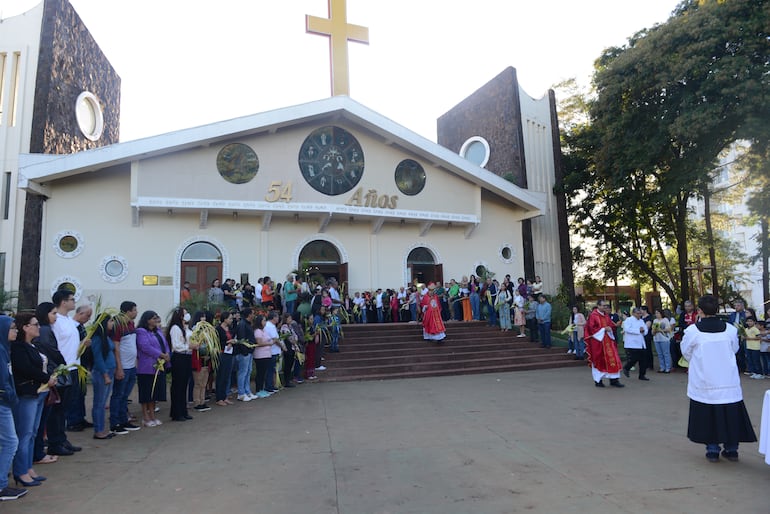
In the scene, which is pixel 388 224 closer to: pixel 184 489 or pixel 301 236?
pixel 301 236

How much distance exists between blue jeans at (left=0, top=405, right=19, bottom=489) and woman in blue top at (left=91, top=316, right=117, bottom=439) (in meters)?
2.08

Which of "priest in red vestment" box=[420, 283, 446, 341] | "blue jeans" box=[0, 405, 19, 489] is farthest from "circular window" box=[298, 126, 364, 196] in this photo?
"blue jeans" box=[0, 405, 19, 489]

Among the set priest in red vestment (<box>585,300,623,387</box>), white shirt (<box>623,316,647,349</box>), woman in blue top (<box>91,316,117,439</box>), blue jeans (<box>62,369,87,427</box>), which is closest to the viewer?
woman in blue top (<box>91,316,117,439</box>)

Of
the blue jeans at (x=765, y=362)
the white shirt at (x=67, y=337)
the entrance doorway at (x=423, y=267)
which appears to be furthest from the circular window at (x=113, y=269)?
the blue jeans at (x=765, y=362)

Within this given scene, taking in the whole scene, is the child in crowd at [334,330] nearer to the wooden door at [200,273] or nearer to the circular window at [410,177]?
the wooden door at [200,273]

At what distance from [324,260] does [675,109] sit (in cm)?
1284

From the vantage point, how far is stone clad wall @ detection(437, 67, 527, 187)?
71.9 ft

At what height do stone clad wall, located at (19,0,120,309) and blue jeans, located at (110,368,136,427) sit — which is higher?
stone clad wall, located at (19,0,120,309)

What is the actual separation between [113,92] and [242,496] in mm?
22390

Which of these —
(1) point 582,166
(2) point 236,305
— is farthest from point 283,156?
(1) point 582,166

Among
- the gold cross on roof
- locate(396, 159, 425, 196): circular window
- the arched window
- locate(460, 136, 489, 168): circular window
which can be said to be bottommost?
the arched window

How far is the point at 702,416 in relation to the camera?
5.39m

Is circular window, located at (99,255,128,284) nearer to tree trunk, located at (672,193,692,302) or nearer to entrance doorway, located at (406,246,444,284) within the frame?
entrance doorway, located at (406,246,444,284)

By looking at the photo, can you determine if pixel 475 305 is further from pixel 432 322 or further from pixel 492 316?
pixel 432 322
